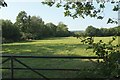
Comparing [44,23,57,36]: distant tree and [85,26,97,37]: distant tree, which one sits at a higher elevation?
[44,23,57,36]: distant tree

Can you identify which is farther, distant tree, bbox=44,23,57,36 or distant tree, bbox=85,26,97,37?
distant tree, bbox=44,23,57,36

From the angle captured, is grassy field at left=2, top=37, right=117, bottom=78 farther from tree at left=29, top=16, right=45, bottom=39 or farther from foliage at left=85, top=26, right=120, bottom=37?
tree at left=29, top=16, right=45, bottom=39

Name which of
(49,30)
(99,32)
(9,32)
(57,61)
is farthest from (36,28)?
(99,32)

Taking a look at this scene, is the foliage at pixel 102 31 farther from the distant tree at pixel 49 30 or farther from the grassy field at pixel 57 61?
the distant tree at pixel 49 30

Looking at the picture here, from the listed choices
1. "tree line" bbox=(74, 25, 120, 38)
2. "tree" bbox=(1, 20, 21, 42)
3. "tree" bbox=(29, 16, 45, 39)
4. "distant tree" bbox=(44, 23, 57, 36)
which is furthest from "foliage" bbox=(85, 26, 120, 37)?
"distant tree" bbox=(44, 23, 57, 36)

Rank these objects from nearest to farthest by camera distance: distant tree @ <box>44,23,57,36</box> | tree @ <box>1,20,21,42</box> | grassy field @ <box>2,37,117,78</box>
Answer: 1. grassy field @ <box>2,37,117,78</box>
2. tree @ <box>1,20,21,42</box>
3. distant tree @ <box>44,23,57,36</box>

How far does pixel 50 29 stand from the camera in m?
92.5

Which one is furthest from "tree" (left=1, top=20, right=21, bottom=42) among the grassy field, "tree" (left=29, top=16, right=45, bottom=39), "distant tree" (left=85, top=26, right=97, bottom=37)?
"distant tree" (left=85, top=26, right=97, bottom=37)

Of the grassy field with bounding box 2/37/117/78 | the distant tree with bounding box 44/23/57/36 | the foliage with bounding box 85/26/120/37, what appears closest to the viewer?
the foliage with bounding box 85/26/120/37

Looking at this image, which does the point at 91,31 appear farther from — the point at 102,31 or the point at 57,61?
the point at 57,61

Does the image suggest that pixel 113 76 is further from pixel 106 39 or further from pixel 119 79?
pixel 106 39

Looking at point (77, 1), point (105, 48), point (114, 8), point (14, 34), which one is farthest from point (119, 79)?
point (14, 34)

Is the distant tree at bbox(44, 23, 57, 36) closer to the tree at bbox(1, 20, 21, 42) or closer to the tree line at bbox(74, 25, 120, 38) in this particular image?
the tree at bbox(1, 20, 21, 42)

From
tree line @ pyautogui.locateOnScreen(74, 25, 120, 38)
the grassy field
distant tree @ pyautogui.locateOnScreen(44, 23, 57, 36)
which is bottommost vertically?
the grassy field
